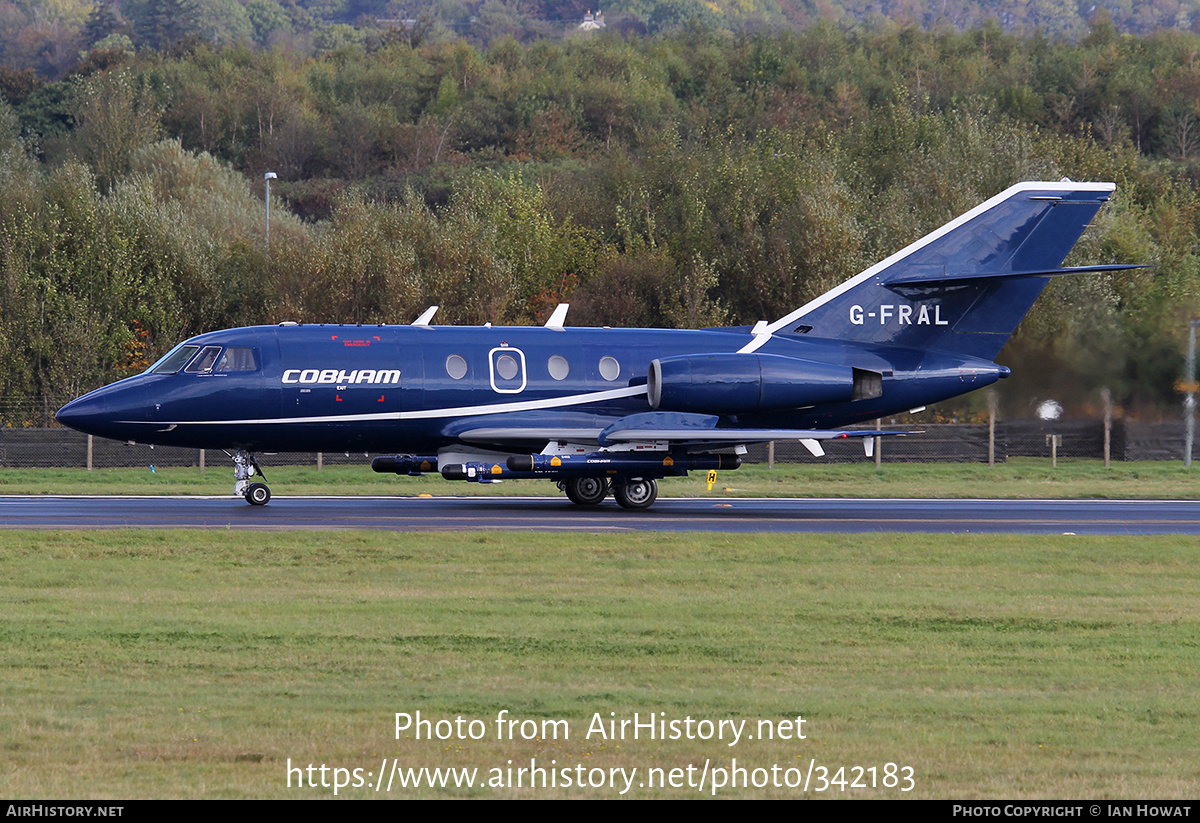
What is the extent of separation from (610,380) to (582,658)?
16.3 meters

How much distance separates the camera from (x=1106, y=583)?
17875mm

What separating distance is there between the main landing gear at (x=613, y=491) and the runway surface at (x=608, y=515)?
0.27 metres

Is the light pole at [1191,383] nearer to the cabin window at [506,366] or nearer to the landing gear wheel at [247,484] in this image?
the cabin window at [506,366]

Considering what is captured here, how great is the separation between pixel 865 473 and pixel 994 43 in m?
110

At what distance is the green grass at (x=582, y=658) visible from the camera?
9008 mm

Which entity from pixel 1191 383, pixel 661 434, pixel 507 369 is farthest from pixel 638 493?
pixel 1191 383

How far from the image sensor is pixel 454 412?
90.7ft

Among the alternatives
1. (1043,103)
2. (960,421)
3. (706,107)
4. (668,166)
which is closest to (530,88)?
(706,107)

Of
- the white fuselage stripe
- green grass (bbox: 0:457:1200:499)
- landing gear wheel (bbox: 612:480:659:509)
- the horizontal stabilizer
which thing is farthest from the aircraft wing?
green grass (bbox: 0:457:1200:499)

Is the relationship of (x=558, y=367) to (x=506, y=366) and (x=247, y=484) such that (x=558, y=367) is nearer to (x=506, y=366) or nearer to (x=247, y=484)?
(x=506, y=366)

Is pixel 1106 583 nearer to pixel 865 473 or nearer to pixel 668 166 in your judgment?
pixel 865 473

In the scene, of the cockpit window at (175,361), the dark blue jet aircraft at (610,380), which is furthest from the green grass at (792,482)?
the cockpit window at (175,361)

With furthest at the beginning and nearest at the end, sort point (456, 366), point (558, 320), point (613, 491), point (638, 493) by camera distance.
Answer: point (558, 320) → point (613, 491) → point (638, 493) → point (456, 366)

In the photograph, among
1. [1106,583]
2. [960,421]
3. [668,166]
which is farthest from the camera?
[668,166]
